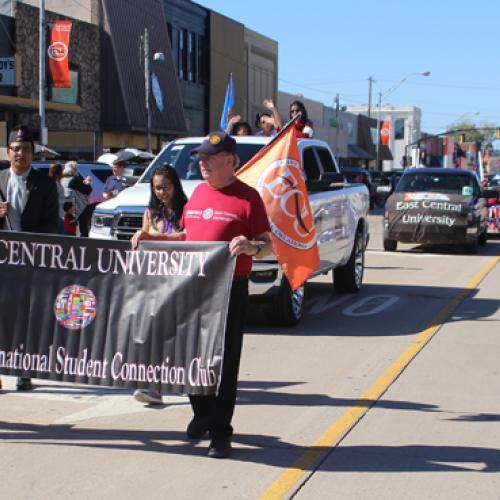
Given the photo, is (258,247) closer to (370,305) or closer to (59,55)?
(370,305)

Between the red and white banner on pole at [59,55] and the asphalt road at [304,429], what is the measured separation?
22107 mm

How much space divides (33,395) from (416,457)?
3.09 m

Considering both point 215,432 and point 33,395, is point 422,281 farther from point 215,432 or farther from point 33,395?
point 215,432

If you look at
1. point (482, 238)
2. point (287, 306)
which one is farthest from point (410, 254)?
point (287, 306)

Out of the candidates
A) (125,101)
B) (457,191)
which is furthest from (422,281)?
(125,101)

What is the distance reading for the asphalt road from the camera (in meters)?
5.35

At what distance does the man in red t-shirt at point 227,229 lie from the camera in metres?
5.78

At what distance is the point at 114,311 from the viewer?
233 inches

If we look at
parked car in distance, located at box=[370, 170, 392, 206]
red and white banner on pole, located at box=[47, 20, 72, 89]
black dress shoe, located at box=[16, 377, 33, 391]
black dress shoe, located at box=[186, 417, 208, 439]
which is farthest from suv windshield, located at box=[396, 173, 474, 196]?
parked car in distance, located at box=[370, 170, 392, 206]

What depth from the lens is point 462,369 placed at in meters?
8.66

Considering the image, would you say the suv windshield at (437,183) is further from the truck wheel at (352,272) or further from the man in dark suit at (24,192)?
the man in dark suit at (24,192)

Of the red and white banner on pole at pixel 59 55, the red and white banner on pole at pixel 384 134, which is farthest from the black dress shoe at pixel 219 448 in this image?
the red and white banner on pole at pixel 384 134

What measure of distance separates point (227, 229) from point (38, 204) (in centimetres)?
201

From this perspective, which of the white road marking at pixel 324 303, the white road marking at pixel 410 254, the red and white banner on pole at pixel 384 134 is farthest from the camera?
the red and white banner on pole at pixel 384 134
